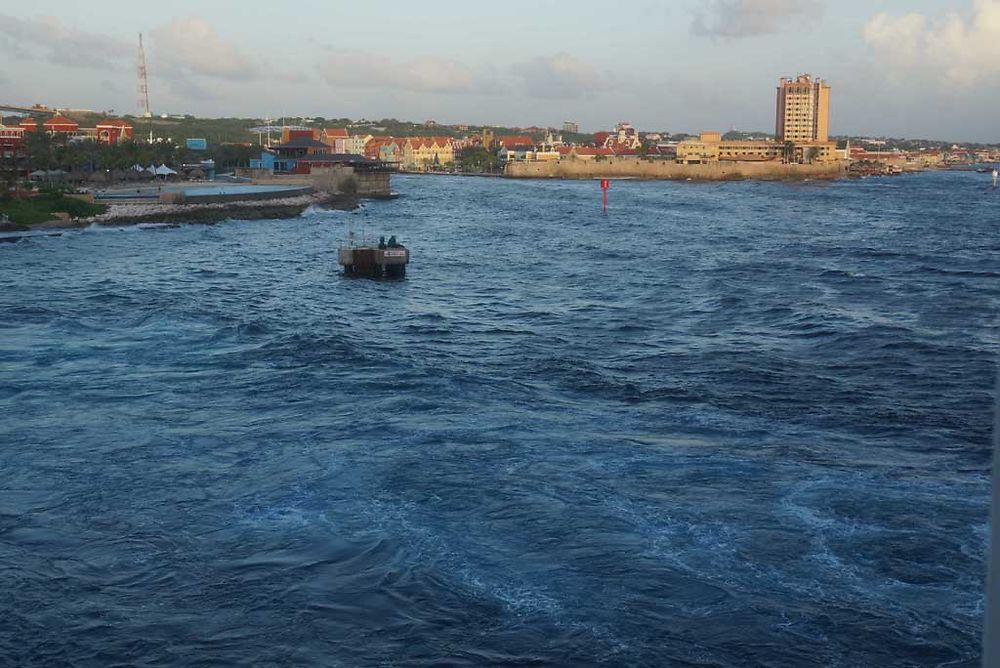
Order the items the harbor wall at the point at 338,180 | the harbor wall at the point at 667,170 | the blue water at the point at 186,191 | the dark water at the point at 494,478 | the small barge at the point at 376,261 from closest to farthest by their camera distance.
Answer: the dark water at the point at 494,478 < the small barge at the point at 376,261 < the blue water at the point at 186,191 < the harbor wall at the point at 338,180 < the harbor wall at the point at 667,170

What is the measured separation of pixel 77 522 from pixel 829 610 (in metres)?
6.07

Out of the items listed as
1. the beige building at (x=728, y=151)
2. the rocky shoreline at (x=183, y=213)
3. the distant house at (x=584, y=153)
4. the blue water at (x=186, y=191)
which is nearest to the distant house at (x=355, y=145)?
the distant house at (x=584, y=153)

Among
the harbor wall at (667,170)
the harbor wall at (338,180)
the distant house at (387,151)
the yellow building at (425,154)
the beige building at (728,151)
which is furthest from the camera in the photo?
the distant house at (387,151)

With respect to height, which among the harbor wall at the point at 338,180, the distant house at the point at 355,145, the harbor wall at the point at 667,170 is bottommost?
the harbor wall at the point at 667,170

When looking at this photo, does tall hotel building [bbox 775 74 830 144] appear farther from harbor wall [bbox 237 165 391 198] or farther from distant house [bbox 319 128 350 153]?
harbor wall [bbox 237 165 391 198]

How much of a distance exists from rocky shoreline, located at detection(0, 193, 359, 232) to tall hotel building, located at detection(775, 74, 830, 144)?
10690 centimetres

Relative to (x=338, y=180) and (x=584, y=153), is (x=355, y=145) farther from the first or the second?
(x=338, y=180)

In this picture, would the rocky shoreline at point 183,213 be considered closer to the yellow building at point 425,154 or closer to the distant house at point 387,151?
the yellow building at point 425,154

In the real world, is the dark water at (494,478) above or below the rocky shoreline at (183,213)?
below

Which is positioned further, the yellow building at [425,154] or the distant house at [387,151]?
the distant house at [387,151]

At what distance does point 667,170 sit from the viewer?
369 ft

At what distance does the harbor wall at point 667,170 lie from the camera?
108 metres

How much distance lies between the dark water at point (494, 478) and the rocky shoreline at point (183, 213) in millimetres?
14630

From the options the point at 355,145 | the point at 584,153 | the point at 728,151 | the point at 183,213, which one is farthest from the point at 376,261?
the point at 584,153
